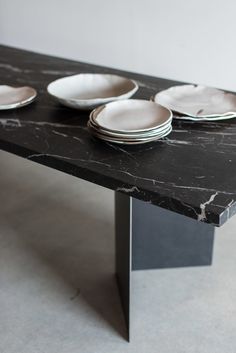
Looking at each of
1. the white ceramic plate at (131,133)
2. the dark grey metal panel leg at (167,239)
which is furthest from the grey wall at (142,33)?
the white ceramic plate at (131,133)

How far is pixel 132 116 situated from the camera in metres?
1.51

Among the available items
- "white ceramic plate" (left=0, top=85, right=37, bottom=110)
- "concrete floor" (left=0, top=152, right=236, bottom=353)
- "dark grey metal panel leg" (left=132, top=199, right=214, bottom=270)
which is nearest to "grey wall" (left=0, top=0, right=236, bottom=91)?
"concrete floor" (left=0, top=152, right=236, bottom=353)

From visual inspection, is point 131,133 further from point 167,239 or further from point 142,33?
point 142,33

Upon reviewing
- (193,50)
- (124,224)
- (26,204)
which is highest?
(193,50)

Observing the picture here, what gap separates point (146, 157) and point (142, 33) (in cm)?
162

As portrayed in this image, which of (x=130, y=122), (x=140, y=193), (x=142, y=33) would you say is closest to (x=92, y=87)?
(x=130, y=122)

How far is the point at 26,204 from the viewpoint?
248cm

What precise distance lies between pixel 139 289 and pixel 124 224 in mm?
373

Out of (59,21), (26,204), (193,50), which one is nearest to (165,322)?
(26,204)

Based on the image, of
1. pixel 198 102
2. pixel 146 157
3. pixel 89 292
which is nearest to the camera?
pixel 146 157

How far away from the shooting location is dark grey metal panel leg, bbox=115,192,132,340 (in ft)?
5.13

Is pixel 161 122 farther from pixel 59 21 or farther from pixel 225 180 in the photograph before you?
pixel 59 21

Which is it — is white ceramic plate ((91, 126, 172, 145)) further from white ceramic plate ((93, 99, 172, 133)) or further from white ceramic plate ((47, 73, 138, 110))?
white ceramic plate ((47, 73, 138, 110))

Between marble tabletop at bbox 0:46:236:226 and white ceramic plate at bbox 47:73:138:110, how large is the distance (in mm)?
54
